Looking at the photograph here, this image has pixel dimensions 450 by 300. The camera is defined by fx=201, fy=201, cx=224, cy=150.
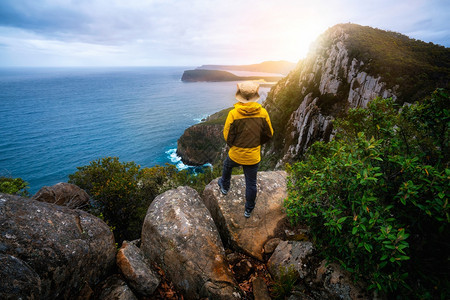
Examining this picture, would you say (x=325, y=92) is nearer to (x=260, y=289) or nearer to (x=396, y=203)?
(x=396, y=203)

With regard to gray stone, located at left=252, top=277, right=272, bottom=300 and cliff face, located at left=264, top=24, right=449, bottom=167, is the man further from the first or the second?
cliff face, located at left=264, top=24, right=449, bottom=167

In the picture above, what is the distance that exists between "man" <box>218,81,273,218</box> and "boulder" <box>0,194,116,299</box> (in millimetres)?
4663

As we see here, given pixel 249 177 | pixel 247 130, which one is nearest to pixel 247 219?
pixel 249 177

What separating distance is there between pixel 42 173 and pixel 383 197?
80417 millimetres

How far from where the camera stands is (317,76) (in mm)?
46094

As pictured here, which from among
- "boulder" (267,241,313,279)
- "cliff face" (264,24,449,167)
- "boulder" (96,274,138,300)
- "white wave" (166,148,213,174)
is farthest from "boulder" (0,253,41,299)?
"white wave" (166,148,213,174)

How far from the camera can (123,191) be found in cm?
1538

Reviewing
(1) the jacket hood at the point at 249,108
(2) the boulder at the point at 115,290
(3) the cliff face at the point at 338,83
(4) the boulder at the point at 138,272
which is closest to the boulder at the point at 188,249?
(4) the boulder at the point at 138,272

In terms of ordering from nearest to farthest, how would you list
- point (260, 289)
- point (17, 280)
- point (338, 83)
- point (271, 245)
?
point (17, 280)
point (260, 289)
point (271, 245)
point (338, 83)

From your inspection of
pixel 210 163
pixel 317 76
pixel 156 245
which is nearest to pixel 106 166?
pixel 156 245

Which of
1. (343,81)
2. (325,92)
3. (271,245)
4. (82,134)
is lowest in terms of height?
(82,134)

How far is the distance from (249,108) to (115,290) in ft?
19.4

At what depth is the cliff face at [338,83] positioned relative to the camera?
3038cm

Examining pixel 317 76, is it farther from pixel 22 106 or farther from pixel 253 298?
pixel 22 106
